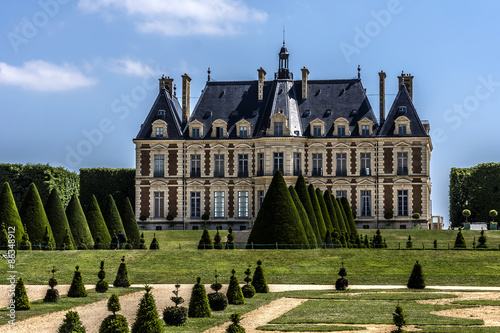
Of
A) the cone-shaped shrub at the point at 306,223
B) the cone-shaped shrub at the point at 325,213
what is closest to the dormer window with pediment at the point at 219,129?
the cone-shaped shrub at the point at 325,213

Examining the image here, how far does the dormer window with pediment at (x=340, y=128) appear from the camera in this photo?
65688 millimetres

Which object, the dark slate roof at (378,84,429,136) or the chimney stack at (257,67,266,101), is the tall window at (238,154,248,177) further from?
the dark slate roof at (378,84,429,136)

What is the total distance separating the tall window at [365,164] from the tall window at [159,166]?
1618 centimetres

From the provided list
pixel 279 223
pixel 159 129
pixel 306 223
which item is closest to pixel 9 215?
pixel 279 223

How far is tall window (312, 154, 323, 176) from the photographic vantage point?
65.8 metres

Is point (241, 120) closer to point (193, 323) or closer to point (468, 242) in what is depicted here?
point (468, 242)

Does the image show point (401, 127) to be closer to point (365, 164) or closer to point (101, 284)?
point (365, 164)

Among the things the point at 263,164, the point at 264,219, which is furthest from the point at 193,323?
the point at 263,164

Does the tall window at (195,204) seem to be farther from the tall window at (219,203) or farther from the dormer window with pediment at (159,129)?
the dormer window with pediment at (159,129)

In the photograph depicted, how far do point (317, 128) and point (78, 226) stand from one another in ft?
91.4

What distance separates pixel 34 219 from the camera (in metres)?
40.6

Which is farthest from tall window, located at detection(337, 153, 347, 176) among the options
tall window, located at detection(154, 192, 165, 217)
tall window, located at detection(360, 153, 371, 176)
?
tall window, located at detection(154, 192, 165, 217)

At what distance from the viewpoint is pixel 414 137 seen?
64.1 metres

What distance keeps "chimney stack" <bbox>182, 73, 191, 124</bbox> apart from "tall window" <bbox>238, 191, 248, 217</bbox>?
7.86m
